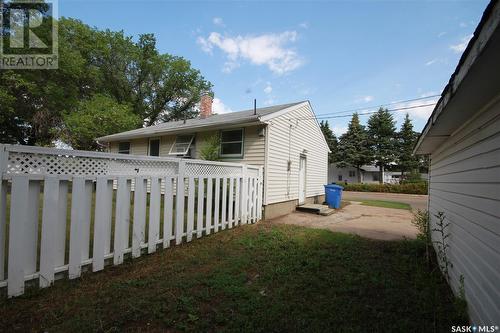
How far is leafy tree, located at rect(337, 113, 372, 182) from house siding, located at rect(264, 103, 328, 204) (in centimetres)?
2129

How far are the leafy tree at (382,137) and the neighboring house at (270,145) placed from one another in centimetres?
2327

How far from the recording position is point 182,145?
10727 mm

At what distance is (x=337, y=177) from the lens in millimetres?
38781

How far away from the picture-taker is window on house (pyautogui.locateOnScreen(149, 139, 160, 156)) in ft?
39.4

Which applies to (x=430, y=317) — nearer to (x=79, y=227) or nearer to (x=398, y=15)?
(x=79, y=227)

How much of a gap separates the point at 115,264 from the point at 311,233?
14.6ft

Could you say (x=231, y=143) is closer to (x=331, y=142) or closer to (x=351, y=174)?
(x=331, y=142)

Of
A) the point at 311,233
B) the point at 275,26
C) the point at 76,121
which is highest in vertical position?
the point at 275,26

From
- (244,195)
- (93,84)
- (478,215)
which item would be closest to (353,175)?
(244,195)

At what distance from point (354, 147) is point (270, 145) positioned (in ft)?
91.2

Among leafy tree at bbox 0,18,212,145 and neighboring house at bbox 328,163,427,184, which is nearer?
leafy tree at bbox 0,18,212,145

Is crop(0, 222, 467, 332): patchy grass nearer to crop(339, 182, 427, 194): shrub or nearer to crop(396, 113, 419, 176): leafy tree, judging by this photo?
crop(339, 182, 427, 194): shrub

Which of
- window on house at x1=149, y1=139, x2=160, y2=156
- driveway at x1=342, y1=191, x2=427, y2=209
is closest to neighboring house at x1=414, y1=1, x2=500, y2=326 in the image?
window on house at x1=149, y1=139, x2=160, y2=156

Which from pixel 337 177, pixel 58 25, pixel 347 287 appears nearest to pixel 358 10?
pixel 347 287
